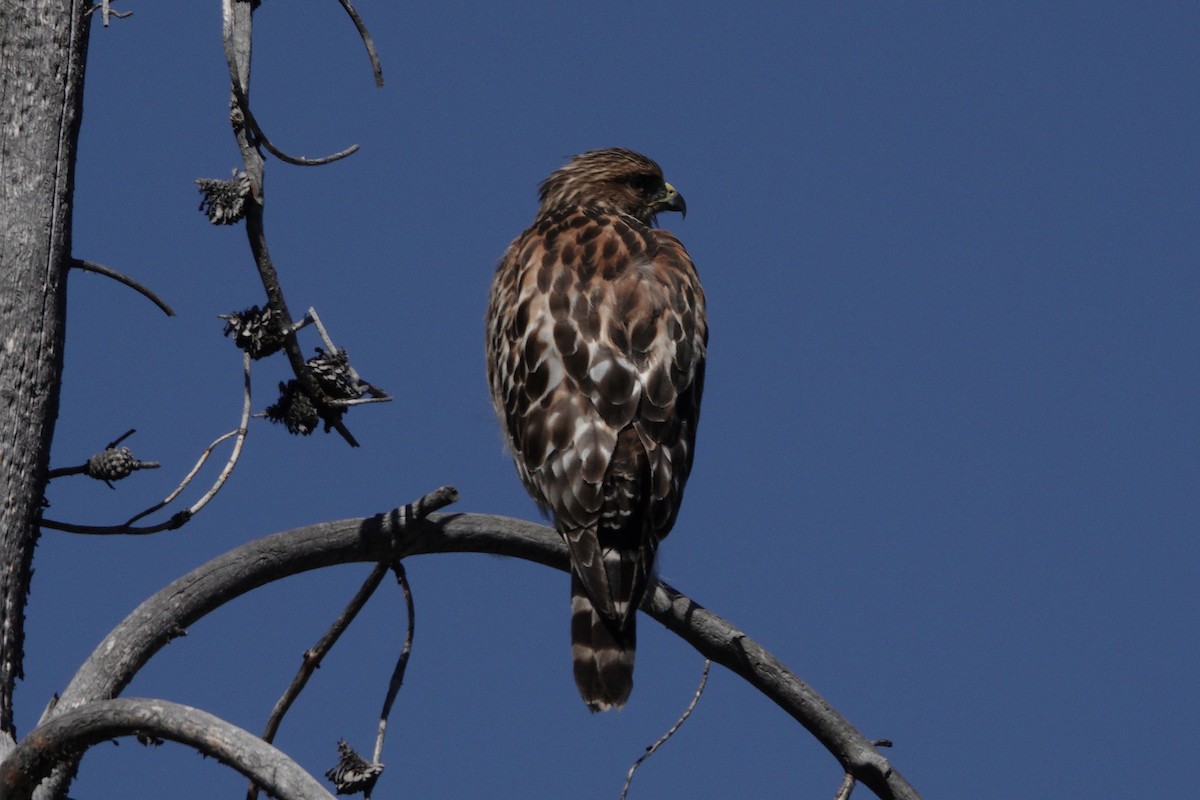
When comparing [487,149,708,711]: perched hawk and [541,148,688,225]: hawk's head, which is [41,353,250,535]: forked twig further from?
[541,148,688,225]: hawk's head

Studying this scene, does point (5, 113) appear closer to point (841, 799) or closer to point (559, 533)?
point (559, 533)

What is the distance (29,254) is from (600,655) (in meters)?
2.03

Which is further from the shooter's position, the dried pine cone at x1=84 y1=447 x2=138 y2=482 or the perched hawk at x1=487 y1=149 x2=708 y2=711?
the perched hawk at x1=487 y1=149 x2=708 y2=711

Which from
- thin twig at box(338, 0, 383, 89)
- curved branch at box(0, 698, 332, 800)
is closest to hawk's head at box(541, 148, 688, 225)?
thin twig at box(338, 0, 383, 89)

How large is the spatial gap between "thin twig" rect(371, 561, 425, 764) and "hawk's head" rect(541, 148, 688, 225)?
2951 millimetres

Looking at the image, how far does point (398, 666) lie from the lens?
400 cm

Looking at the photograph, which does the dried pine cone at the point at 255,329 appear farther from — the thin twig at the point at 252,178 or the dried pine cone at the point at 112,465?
the dried pine cone at the point at 112,465

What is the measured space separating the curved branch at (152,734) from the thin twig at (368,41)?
1.97 metres

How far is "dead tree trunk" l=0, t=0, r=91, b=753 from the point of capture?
3764 mm

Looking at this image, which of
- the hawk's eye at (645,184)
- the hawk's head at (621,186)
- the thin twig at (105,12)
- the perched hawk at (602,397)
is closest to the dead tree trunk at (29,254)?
the thin twig at (105,12)

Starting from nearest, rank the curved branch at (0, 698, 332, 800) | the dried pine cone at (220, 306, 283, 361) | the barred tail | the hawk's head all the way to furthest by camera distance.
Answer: the curved branch at (0, 698, 332, 800) < the dried pine cone at (220, 306, 283, 361) < the barred tail < the hawk's head

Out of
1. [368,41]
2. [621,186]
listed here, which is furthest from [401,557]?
[621,186]

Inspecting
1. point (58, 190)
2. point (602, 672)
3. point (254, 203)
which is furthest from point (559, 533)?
point (58, 190)

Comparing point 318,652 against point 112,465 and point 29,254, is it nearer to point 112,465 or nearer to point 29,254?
point 112,465
